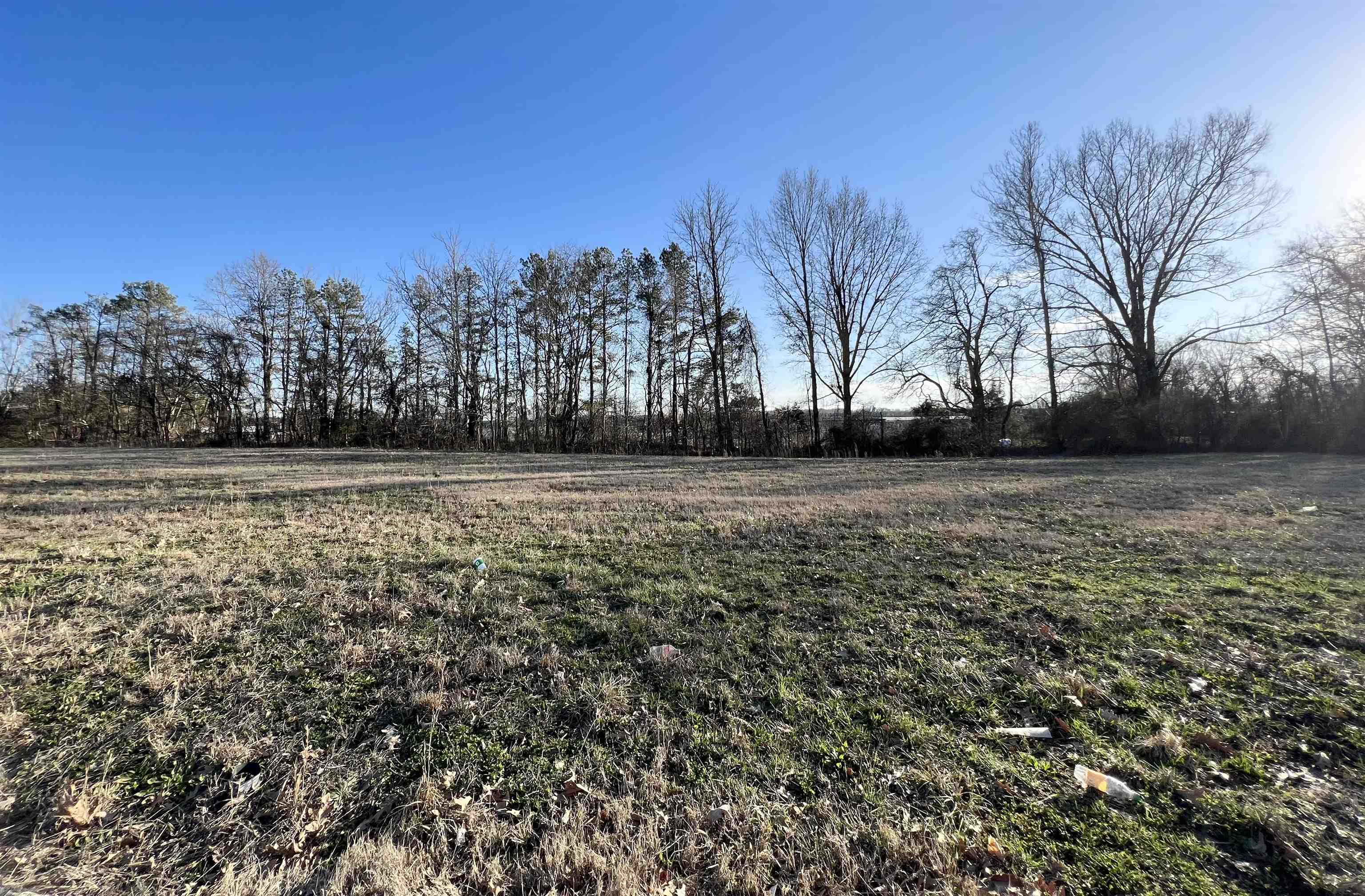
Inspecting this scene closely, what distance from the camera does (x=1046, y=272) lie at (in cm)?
2345

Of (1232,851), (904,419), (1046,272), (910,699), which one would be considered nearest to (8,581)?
(910,699)

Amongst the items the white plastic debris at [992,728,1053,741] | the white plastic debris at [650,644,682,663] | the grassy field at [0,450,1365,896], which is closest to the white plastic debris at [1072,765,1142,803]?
the grassy field at [0,450,1365,896]

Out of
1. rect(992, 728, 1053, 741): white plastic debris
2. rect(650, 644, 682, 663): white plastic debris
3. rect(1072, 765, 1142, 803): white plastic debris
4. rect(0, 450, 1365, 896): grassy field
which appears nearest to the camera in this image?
rect(0, 450, 1365, 896): grassy field

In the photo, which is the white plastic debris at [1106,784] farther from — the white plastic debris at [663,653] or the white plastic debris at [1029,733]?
the white plastic debris at [663,653]

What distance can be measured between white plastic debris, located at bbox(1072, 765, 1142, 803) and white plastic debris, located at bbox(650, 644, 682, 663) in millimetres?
2075

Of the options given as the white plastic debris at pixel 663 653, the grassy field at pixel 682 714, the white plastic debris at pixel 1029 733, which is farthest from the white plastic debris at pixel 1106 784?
the white plastic debris at pixel 663 653

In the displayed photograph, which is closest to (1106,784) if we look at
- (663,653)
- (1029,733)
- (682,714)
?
(1029,733)

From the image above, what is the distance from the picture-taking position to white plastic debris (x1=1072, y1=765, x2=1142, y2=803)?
207cm

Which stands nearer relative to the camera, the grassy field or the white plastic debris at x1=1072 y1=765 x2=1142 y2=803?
the grassy field

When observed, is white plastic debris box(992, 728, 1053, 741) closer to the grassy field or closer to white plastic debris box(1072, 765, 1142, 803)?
the grassy field

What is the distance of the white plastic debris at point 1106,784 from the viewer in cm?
207

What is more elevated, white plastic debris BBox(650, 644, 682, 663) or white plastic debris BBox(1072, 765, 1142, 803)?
white plastic debris BBox(650, 644, 682, 663)

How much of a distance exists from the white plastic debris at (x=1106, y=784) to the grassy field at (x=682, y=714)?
0.07 meters

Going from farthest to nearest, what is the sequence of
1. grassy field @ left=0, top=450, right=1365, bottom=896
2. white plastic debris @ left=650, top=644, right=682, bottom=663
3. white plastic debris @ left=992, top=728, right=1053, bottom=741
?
white plastic debris @ left=650, top=644, right=682, bottom=663 < white plastic debris @ left=992, top=728, right=1053, bottom=741 < grassy field @ left=0, top=450, right=1365, bottom=896
